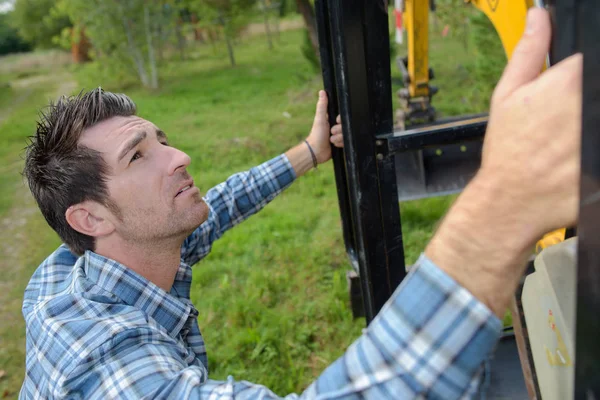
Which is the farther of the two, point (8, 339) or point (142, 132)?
point (8, 339)

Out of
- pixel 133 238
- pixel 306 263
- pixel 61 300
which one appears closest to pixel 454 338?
pixel 61 300

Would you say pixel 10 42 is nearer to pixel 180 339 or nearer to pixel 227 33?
pixel 227 33

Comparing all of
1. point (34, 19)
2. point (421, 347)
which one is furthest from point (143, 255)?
point (34, 19)

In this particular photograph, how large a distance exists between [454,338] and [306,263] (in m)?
3.12

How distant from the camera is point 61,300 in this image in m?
1.30

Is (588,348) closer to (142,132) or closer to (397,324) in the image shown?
(397,324)

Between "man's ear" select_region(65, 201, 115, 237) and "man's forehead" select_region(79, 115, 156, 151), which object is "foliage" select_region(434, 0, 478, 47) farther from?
"man's ear" select_region(65, 201, 115, 237)

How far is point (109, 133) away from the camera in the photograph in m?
1.64

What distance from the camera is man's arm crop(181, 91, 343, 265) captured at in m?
2.03

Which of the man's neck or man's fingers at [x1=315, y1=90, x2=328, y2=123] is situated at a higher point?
man's fingers at [x1=315, y1=90, x2=328, y2=123]

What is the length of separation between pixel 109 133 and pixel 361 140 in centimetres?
79

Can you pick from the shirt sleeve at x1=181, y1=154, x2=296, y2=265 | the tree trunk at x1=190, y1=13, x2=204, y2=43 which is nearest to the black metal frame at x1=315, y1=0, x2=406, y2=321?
the shirt sleeve at x1=181, y1=154, x2=296, y2=265

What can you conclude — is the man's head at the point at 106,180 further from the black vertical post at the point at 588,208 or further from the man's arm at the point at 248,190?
the black vertical post at the point at 588,208

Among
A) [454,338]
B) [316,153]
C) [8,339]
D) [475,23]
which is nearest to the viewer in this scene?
[454,338]
